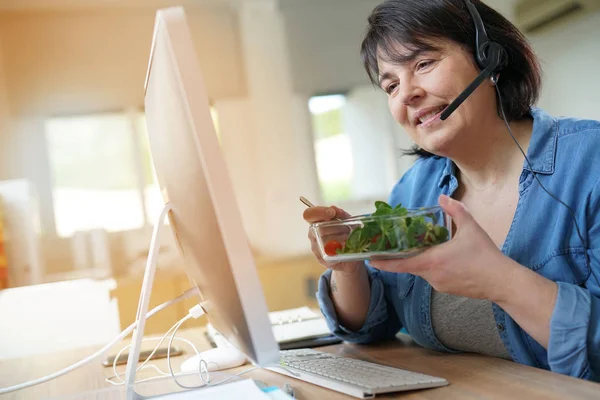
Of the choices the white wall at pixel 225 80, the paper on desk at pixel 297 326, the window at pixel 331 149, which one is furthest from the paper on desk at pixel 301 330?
the window at pixel 331 149

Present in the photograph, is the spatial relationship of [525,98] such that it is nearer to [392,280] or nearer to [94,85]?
[392,280]

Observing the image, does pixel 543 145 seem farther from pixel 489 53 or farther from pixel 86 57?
pixel 86 57

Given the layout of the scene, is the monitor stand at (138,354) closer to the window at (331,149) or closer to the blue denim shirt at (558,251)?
the blue denim shirt at (558,251)

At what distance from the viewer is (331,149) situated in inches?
132

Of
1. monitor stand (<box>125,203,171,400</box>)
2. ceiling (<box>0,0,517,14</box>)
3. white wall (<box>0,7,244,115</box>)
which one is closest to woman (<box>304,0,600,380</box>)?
monitor stand (<box>125,203,171,400</box>)

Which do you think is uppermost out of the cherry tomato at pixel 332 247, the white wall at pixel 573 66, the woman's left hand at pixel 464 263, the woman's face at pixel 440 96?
the white wall at pixel 573 66

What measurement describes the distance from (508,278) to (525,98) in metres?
0.48

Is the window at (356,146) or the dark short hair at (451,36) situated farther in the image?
the window at (356,146)

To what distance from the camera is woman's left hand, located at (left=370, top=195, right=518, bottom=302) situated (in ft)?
2.48

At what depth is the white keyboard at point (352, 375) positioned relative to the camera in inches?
29.4

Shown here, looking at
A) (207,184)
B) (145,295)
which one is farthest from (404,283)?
(207,184)

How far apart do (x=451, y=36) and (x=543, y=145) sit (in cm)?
24

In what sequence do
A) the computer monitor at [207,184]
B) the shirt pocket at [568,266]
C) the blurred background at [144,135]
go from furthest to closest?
the blurred background at [144,135] < the shirt pocket at [568,266] < the computer monitor at [207,184]

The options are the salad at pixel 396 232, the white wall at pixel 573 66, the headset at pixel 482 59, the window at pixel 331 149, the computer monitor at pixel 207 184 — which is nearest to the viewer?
the computer monitor at pixel 207 184
